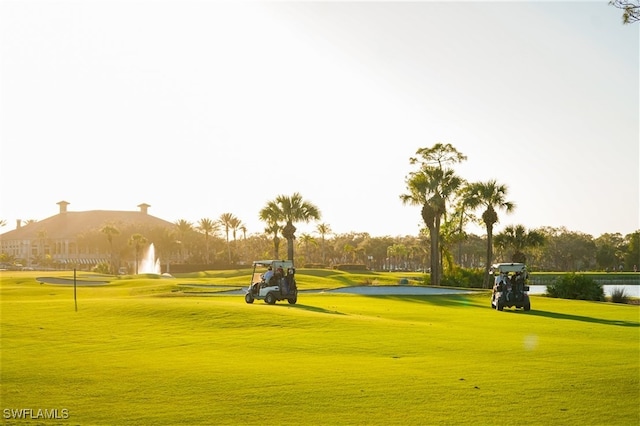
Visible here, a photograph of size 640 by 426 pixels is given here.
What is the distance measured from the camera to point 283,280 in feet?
106

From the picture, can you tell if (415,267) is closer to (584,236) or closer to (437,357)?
(584,236)

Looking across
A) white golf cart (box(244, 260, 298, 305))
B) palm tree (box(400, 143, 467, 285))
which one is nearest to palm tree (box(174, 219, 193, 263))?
palm tree (box(400, 143, 467, 285))

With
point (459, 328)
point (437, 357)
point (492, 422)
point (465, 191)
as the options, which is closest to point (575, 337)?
point (459, 328)

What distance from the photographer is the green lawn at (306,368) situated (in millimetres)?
10781

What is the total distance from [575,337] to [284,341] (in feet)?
27.8

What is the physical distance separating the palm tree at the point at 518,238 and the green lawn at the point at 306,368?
1672 inches

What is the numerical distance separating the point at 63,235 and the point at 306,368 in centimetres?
16213

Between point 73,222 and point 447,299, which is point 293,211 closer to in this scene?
point 447,299

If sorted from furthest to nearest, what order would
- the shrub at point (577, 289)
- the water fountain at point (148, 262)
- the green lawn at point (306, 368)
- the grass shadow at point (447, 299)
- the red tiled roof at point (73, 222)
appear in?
the red tiled roof at point (73, 222) < the water fountain at point (148, 262) < the shrub at point (577, 289) < the grass shadow at point (447, 299) < the green lawn at point (306, 368)

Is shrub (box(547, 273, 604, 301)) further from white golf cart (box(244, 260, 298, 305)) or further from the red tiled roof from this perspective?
the red tiled roof

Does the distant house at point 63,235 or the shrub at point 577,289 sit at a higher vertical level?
the distant house at point 63,235

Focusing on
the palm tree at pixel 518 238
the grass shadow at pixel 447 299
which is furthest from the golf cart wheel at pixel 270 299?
the palm tree at pixel 518 238

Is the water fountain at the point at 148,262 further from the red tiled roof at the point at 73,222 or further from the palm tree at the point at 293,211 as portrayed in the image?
the palm tree at the point at 293,211

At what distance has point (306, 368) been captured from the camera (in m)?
14.3
